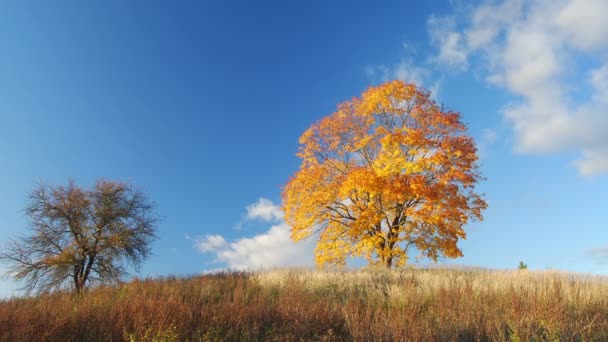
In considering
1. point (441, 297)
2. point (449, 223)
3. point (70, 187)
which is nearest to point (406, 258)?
point (449, 223)

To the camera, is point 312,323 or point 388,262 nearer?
point 312,323

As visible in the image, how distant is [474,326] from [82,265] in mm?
22286

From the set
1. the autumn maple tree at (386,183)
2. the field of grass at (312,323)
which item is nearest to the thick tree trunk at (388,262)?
the autumn maple tree at (386,183)

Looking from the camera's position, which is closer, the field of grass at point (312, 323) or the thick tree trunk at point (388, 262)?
the field of grass at point (312, 323)

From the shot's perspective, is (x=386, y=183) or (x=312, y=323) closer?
(x=312, y=323)

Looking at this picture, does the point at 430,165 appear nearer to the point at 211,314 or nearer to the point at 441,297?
the point at 441,297

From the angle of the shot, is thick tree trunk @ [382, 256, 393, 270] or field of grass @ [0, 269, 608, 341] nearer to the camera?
field of grass @ [0, 269, 608, 341]

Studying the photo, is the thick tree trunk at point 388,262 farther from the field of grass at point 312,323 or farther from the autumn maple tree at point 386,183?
the field of grass at point 312,323

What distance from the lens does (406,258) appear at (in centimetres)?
1998

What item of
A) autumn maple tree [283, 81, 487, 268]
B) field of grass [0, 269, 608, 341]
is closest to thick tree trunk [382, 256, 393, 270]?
autumn maple tree [283, 81, 487, 268]

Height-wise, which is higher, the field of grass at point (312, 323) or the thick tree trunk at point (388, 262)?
the thick tree trunk at point (388, 262)

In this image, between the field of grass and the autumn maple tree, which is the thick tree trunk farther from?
the field of grass

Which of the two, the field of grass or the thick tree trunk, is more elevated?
the thick tree trunk

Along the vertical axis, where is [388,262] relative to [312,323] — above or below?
above
